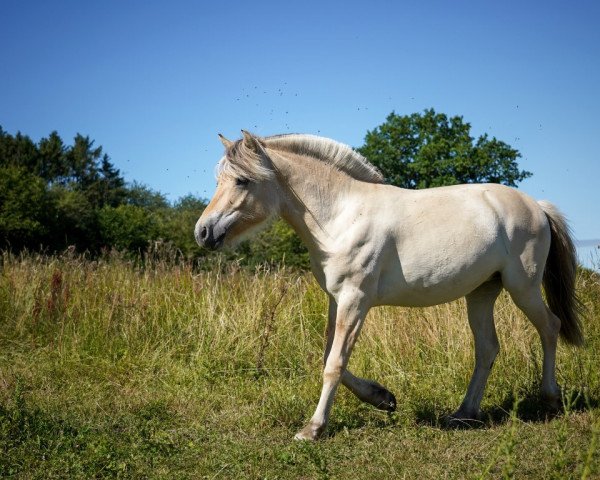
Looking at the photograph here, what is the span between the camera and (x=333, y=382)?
430 cm

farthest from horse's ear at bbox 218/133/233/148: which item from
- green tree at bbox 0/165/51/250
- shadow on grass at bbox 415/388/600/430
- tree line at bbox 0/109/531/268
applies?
green tree at bbox 0/165/51/250

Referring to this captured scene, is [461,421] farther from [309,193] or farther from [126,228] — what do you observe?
[126,228]

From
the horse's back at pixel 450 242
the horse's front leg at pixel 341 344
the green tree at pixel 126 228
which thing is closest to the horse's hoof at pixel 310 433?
the horse's front leg at pixel 341 344

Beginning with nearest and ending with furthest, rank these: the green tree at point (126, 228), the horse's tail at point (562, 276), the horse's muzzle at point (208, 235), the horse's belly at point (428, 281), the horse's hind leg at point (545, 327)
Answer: the horse's muzzle at point (208, 235), the horse's belly at point (428, 281), the horse's hind leg at point (545, 327), the horse's tail at point (562, 276), the green tree at point (126, 228)

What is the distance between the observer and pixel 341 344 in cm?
432

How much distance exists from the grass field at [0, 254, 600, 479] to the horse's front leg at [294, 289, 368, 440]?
0.69 ft

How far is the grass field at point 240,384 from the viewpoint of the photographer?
3.71 meters

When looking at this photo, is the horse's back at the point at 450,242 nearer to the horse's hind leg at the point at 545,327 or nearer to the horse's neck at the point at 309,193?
the horse's hind leg at the point at 545,327

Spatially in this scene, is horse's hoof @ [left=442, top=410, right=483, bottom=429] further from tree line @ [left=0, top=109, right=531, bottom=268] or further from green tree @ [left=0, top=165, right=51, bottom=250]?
green tree @ [left=0, top=165, right=51, bottom=250]

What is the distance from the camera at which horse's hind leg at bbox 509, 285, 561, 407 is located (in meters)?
4.83

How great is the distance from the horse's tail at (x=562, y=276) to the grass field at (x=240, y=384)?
485 millimetres

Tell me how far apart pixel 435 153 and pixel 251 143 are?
86.7 ft

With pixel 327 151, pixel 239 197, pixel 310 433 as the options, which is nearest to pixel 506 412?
pixel 310 433

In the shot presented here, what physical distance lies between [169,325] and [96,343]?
940mm
